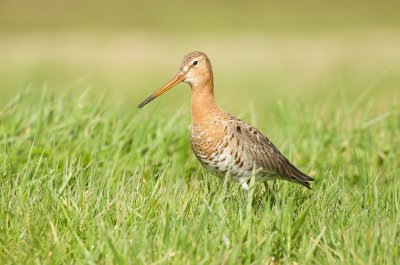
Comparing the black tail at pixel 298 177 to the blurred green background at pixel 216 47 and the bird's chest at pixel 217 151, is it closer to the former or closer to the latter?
the bird's chest at pixel 217 151

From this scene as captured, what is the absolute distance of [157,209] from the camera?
539 cm

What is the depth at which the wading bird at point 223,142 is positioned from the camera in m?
6.27

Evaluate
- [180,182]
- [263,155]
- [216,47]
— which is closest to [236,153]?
[263,155]

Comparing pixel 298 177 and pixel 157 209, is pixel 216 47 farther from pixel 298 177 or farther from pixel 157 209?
pixel 157 209

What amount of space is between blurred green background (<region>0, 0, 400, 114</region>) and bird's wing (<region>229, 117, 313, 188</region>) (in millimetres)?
1816

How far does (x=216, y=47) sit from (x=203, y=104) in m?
13.1

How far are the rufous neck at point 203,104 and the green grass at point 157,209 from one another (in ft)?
1.27

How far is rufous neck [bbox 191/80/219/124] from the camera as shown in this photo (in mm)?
6484

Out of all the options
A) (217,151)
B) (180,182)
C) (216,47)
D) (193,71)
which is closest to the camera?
(180,182)

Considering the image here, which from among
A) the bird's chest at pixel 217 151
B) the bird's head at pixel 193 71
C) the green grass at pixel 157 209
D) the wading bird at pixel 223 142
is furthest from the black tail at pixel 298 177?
the bird's head at pixel 193 71

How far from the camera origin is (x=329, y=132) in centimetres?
807

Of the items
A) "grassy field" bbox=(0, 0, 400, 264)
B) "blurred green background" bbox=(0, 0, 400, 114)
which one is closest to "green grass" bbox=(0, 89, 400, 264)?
"grassy field" bbox=(0, 0, 400, 264)

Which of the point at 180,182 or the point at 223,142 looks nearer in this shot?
the point at 180,182

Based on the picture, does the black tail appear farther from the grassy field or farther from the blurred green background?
the blurred green background
